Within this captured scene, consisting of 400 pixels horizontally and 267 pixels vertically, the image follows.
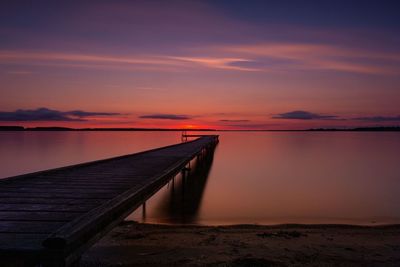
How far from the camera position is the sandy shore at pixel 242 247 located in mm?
6094

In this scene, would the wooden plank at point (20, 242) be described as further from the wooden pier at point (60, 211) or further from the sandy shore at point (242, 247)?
the sandy shore at point (242, 247)

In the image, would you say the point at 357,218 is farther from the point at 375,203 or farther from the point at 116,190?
the point at 116,190

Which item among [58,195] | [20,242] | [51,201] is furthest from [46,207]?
[20,242]

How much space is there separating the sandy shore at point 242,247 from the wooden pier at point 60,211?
1.16 meters

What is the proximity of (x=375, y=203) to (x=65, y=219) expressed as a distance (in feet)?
43.2

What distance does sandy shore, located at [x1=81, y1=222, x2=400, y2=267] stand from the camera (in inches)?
240

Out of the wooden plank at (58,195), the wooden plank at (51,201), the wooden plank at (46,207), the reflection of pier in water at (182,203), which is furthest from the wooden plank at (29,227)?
the reflection of pier in water at (182,203)

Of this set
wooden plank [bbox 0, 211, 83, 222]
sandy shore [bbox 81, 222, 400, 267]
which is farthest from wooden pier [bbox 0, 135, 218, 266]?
sandy shore [bbox 81, 222, 400, 267]

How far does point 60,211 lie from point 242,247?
3812mm

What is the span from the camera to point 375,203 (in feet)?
46.2

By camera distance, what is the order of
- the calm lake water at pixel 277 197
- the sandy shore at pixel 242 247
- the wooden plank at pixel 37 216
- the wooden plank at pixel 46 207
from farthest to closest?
1. the calm lake water at pixel 277 197
2. the sandy shore at pixel 242 247
3. the wooden plank at pixel 46 207
4. the wooden plank at pixel 37 216

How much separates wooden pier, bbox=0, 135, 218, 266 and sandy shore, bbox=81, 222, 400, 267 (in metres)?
1.16

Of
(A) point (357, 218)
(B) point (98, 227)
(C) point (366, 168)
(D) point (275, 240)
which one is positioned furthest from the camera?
(C) point (366, 168)

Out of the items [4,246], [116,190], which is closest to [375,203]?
[116,190]
